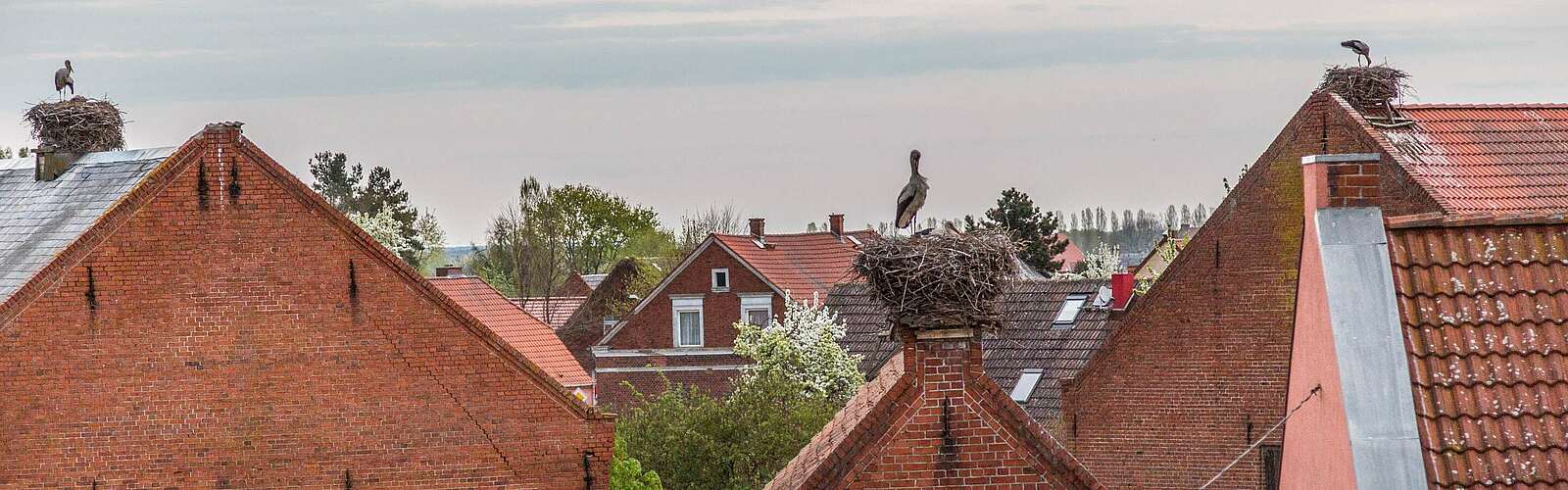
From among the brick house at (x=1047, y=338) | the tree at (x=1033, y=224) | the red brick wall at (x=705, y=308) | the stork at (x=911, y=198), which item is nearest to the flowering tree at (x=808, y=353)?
the brick house at (x=1047, y=338)

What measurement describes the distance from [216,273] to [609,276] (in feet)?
156

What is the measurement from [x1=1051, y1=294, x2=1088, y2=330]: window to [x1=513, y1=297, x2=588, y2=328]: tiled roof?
29.5 metres

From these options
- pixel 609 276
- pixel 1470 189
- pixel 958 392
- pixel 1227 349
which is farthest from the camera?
pixel 609 276

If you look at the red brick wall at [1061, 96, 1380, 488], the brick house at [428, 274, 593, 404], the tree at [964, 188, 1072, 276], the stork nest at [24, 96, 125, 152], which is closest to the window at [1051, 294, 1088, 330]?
the brick house at [428, 274, 593, 404]

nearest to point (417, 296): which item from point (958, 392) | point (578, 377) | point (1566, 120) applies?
point (958, 392)

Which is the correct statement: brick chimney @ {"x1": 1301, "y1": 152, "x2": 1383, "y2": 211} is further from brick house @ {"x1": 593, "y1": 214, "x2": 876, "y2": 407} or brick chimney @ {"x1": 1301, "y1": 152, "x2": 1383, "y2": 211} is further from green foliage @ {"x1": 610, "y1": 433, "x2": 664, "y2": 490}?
brick house @ {"x1": 593, "y1": 214, "x2": 876, "y2": 407}

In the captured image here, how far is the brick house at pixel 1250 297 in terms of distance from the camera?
20797 mm

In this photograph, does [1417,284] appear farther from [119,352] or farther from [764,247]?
[764,247]

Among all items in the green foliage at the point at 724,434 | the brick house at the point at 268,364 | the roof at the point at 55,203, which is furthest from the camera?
the green foliage at the point at 724,434

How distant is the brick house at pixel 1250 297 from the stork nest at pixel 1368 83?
0.17 m

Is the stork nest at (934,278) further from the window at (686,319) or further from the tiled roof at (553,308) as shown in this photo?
the tiled roof at (553,308)

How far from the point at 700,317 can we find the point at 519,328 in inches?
347

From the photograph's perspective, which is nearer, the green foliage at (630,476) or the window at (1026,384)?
the green foliage at (630,476)

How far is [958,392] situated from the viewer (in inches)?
535
